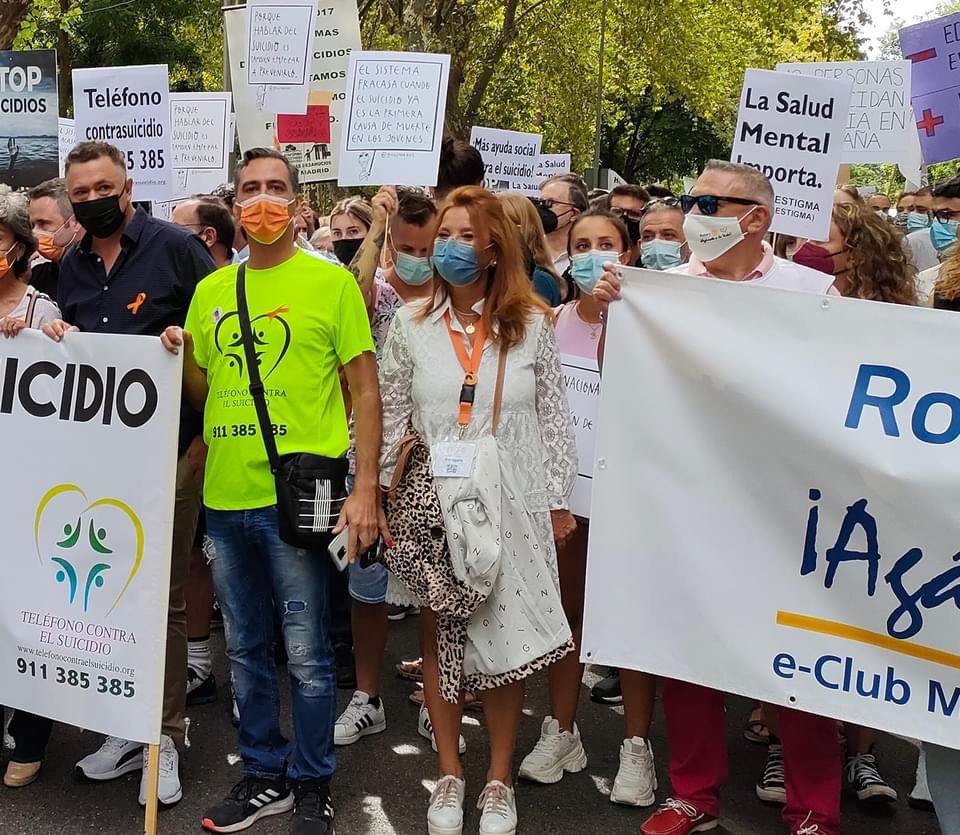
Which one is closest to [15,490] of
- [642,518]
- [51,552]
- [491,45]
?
[51,552]

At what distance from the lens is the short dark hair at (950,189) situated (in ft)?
17.6

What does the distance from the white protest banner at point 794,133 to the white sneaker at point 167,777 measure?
3322mm

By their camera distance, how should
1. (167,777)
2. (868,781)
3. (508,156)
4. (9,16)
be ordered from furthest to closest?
(9,16) → (508,156) → (868,781) → (167,777)

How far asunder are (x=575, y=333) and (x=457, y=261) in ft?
2.95

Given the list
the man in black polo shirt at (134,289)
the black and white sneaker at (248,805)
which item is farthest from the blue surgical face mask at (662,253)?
the black and white sneaker at (248,805)

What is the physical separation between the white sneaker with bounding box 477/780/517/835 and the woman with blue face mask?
2070 millimetres

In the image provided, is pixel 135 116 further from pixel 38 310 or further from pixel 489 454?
pixel 489 454

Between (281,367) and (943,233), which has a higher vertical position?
(943,233)

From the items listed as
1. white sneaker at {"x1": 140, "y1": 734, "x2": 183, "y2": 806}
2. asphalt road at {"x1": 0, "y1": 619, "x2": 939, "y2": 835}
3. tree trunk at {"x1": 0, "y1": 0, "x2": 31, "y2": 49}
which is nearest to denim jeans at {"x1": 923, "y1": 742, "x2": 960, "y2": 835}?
asphalt road at {"x1": 0, "y1": 619, "x2": 939, "y2": 835}

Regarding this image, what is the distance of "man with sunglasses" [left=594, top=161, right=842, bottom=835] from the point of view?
139 inches

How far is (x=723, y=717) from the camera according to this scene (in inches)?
148

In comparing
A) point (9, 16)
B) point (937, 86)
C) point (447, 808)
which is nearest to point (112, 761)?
point (447, 808)

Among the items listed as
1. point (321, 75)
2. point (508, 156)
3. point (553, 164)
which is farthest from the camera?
point (553, 164)

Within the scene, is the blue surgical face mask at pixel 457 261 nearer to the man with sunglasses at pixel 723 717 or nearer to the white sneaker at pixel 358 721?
the man with sunglasses at pixel 723 717
